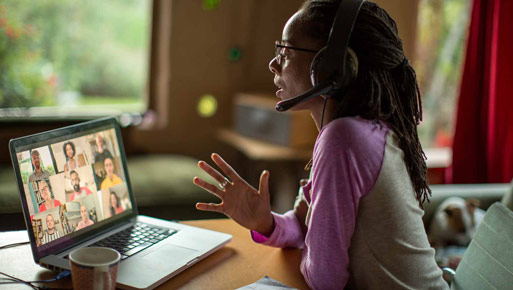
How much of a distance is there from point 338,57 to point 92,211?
25.2 inches

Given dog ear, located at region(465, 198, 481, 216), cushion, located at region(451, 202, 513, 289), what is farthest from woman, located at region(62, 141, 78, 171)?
dog ear, located at region(465, 198, 481, 216)

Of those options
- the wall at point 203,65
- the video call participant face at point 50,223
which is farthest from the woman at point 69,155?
the wall at point 203,65

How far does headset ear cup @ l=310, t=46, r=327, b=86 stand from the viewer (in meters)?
1.07

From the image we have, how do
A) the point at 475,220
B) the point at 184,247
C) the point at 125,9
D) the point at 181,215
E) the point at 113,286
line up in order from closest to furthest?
the point at 113,286 → the point at 184,247 → the point at 475,220 → the point at 181,215 → the point at 125,9

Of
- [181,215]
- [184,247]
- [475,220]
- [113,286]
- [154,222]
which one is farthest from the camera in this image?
[181,215]

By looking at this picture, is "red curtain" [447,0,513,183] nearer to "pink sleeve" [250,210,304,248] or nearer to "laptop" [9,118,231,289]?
"pink sleeve" [250,210,304,248]

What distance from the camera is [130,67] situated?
3.49 metres

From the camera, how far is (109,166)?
1.34m

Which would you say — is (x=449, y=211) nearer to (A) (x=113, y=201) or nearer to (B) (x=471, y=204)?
(B) (x=471, y=204)

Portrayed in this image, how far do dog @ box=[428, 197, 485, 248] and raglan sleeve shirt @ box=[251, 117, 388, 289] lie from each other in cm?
137

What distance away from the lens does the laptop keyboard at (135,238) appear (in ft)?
4.02

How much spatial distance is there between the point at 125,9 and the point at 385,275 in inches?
108

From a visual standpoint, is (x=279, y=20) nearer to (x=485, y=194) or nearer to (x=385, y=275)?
(x=485, y=194)

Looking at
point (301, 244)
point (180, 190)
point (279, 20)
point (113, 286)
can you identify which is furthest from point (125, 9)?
point (113, 286)
